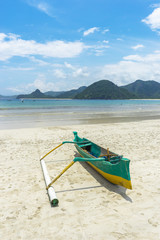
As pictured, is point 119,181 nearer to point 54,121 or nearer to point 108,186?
point 108,186

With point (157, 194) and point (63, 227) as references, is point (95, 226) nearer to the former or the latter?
point (63, 227)

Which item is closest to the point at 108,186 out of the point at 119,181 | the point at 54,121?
the point at 119,181

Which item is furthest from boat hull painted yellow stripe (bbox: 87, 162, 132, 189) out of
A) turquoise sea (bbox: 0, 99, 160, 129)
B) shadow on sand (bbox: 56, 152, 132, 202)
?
turquoise sea (bbox: 0, 99, 160, 129)

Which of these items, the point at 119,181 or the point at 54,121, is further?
the point at 54,121

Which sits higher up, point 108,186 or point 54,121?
point 54,121

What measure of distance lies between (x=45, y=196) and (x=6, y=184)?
1.95 meters

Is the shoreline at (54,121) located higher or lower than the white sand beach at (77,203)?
higher

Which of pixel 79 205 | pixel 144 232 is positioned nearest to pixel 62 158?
pixel 79 205

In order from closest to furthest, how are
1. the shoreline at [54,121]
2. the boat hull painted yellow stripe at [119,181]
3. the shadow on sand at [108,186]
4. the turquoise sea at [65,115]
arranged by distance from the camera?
the boat hull painted yellow stripe at [119,181] → the shadow on sand at [108,186] → the shoreline at [54,121] → the turquoise sea at [65,115]

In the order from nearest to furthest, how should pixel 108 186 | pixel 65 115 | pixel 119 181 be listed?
pixel 119 181
pixel 108 186
pixel 65 115

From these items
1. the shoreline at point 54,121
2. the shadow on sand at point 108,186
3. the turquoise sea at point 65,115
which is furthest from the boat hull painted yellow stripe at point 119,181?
Result: the turquoise sea at point 65,115

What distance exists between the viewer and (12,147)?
40.2ft

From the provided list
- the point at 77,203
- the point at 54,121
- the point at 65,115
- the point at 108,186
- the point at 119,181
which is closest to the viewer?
the point at 77,203

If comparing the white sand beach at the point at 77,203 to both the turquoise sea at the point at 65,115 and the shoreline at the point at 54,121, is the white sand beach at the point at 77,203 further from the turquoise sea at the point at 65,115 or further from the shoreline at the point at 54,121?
the turquoise sea at the point at 65,115
